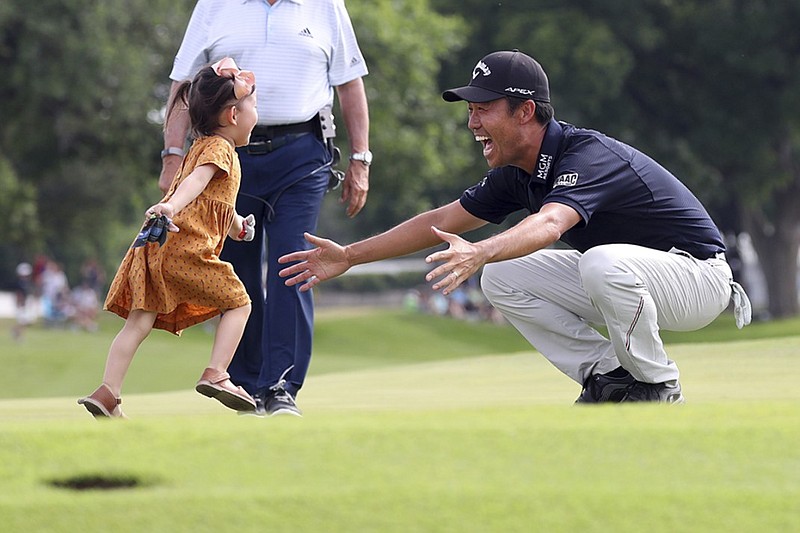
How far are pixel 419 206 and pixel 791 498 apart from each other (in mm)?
30195

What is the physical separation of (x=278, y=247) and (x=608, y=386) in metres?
1.84

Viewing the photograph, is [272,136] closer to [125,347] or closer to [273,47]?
[273,47]

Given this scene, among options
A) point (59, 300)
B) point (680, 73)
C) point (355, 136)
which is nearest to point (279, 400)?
point (355, 136)

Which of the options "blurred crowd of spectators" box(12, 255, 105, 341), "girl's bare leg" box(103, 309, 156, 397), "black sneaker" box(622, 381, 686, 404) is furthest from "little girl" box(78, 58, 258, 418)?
"blurred crowd of spectators" box(12, 255, 105, 341)

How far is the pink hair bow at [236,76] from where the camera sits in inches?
226

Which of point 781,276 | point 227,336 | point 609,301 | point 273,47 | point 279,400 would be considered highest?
point 273,47

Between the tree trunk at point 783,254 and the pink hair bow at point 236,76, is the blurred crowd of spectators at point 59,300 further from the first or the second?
the pink hair bow at point 236,76

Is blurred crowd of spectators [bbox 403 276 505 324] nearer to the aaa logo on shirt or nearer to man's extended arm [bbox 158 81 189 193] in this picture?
man's extended arm [bbox 158 81 189 193]

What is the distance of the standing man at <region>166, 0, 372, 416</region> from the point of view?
20.8 ft

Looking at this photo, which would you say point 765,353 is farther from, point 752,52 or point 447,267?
point 752,52

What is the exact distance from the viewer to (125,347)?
17.8 ft

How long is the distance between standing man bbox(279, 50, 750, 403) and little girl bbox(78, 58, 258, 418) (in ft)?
1.39

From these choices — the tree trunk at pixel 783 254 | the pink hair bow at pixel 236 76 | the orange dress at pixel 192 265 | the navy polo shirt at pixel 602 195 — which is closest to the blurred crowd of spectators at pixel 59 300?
the tree trunk at pixel 783 254

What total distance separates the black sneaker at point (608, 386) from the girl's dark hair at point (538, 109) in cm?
112
